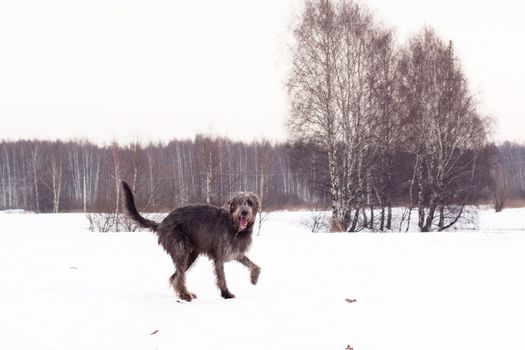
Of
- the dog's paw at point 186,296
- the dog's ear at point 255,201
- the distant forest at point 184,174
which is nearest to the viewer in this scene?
the dog's paw at point 186,296

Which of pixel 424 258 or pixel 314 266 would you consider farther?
pixel 424 258

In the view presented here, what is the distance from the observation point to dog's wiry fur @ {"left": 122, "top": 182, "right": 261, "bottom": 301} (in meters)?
6.49

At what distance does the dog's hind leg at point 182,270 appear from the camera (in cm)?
629

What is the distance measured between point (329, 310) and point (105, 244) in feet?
23.0

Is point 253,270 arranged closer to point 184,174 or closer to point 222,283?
point 222,283

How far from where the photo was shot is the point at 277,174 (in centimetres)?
5938

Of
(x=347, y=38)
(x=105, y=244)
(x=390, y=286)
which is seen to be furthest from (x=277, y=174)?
(x=390, y=286)

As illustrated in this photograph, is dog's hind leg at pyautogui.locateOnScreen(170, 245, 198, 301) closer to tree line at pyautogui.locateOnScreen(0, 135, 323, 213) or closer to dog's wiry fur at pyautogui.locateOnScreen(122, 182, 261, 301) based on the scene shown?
dog's wiry fur at pyautogui.locateOnScreen(122, 182, 261, 301)

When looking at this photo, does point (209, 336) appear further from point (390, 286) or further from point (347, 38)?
point (347, 38)

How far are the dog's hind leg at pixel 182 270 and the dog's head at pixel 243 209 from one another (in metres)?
0.75

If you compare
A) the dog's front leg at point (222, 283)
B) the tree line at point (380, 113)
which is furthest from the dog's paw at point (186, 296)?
the tree line at point (380, 113)

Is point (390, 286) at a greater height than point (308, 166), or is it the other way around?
point (308, 166)

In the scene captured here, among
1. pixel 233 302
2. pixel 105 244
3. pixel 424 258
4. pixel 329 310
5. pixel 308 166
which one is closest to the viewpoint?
pixel 329 310

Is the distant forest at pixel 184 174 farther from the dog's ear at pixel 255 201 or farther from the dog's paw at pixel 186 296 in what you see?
the dog's paw at pixel 186 296
